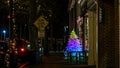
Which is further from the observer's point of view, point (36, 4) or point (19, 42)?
point (36, 4)

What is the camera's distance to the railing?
101 feet

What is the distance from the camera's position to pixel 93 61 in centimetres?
2764

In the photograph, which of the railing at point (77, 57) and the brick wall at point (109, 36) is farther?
the railing at point (77, 57)

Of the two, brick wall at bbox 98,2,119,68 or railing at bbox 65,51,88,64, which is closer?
brick wall at bbox 98,2,119,68

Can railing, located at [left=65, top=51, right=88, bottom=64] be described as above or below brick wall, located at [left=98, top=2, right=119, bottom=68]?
below

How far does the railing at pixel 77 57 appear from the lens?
3083cm

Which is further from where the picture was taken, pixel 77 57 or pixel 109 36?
pixel 77 57

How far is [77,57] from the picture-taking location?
3084cm

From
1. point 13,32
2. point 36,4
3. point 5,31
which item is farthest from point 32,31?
point 5,31

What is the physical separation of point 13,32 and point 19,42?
460 inches

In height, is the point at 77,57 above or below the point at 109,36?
below

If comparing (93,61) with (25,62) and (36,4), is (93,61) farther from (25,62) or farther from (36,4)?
(36,4)

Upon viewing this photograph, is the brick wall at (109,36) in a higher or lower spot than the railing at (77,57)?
higher

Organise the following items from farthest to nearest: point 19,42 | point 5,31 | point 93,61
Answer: point 5,31, point 19,42, point 93,61
